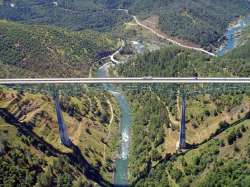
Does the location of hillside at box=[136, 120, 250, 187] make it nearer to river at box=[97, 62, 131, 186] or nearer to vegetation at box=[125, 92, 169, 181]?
vegetation at box=[125, 92, 169, 181]

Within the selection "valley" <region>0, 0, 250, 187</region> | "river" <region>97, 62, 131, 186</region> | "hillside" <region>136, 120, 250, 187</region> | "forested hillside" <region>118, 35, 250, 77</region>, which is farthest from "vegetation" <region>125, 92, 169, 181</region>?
"forested hillside" <region>118, 35, 250, 77</region>

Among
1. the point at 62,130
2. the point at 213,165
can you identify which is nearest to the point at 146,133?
the point at 62,130

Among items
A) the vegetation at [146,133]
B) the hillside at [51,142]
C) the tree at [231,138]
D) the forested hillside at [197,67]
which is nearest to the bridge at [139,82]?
the hillside at [51,142]

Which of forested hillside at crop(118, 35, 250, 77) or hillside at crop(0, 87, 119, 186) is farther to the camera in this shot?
forested hillside at crop(118, 35, 250, 77)

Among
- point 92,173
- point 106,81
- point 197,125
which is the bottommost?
point 92,173

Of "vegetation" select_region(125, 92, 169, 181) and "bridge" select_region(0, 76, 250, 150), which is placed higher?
"bridge" select_region(0, 76, 250, 150)

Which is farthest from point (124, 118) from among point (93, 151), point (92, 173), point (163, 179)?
point (163, 179)

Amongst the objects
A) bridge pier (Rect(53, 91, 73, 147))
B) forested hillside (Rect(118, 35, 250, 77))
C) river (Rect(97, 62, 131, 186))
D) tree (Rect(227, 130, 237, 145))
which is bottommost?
river (Rect(97, 62, 131, 186))

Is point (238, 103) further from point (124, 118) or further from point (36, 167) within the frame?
point (36, 167)

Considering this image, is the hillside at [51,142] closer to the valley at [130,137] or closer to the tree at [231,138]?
the valley at [130,137]
